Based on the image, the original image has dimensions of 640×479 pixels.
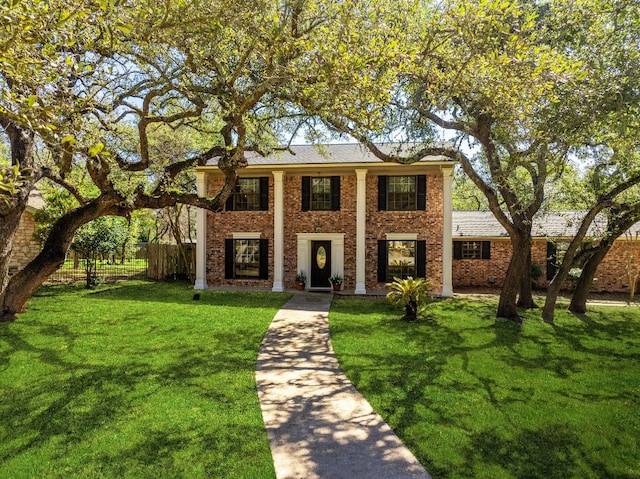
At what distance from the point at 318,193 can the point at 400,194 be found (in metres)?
3.31

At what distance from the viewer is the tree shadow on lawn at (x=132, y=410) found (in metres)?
4.07

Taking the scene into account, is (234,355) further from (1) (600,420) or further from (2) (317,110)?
(1) (600,420)

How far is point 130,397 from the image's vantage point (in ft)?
17.9

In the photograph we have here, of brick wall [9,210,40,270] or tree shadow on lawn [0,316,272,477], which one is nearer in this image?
tree shadow on lawn [0,316,272,477]

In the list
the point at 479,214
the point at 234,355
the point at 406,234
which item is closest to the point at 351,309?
the point at 406,234

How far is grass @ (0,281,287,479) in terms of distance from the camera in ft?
13.1

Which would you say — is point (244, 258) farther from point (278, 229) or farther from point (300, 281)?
point (300, 281)

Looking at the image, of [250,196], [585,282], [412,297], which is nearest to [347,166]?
[250,196]

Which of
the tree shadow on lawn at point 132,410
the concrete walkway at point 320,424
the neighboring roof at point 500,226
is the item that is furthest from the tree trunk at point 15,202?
the neighboring roof at point 500,226

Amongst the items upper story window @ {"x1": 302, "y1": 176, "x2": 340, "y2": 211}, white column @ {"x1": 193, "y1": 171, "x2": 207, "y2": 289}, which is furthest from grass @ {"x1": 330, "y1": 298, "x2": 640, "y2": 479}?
white column @ {"x1": 193, "y1": 171, "x2": 207, "y2": 289}

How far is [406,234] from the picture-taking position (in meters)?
15.8

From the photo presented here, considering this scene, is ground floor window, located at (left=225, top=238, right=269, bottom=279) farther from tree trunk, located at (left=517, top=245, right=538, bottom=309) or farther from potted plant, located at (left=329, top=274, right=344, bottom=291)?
tree trunk, located at (left=517, top=245, right=538, bottom=309)

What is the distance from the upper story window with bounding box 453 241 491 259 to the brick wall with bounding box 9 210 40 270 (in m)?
19.4

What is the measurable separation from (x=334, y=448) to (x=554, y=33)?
8.16m
